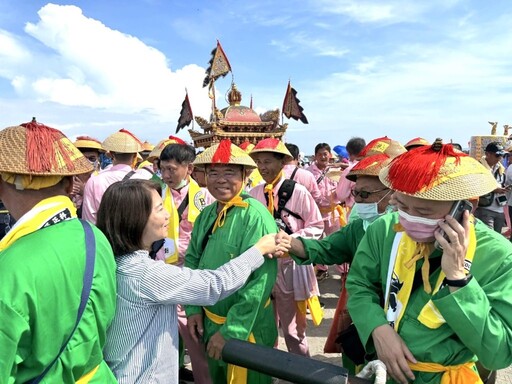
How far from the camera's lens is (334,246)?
2527mm

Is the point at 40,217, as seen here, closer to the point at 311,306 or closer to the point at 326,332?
the point at 311,306

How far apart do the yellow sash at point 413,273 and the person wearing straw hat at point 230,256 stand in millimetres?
983

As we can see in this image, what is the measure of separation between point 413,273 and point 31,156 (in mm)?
1603

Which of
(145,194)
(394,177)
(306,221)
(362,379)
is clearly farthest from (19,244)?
(306,221)

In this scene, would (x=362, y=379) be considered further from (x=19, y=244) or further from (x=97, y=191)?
(x=97, y=191)

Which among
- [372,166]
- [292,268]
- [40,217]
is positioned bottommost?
[292,268]

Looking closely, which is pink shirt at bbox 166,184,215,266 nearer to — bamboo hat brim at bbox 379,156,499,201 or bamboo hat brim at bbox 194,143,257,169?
bamboo hat brim at bbox 194,143,257,169

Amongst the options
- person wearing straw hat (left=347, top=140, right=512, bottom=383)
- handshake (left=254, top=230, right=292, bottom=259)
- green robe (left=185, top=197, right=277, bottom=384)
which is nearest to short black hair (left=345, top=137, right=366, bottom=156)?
green robe (left=185, top=197, right=277, bottom=384)

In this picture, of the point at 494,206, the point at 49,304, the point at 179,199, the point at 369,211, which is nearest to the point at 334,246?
the point at 369,211

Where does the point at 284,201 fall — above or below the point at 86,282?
below

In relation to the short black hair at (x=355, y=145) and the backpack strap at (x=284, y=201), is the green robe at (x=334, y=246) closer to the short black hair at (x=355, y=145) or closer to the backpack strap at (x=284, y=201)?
the backpack strap at (x=284, y=201)

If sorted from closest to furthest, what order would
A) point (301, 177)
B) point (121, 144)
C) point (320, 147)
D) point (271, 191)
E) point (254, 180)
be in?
point (271, 191), point (121, 144), point (301, 177), point (254, 180), point (320, 147)

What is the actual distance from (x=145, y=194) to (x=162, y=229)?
8.3 inches

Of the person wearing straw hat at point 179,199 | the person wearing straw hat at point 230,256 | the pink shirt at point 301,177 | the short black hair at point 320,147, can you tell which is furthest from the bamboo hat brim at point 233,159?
the short black hair at point 320,147
